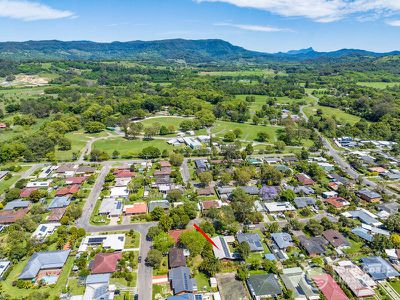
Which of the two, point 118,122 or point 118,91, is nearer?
point 118,122

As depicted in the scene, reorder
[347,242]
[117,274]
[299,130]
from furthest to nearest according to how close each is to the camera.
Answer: [299,130] → [347,242] → [117,274]

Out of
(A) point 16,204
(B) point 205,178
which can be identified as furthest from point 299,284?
(A) point 16,204

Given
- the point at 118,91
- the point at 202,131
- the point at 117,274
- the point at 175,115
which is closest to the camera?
the point at 117,274

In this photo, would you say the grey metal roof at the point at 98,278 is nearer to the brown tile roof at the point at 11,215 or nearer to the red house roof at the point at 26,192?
the brown tile roof at the point at 11,215

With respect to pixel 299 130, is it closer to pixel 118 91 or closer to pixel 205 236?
pixel 205 236

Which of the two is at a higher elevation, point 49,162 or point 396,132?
point 396,132

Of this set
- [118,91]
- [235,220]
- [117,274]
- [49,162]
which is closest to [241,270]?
[235,220]

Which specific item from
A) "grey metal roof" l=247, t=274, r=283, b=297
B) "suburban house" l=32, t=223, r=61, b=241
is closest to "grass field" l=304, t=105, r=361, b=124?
"grey metal roof" l=247, t=274, r=283, b=297
